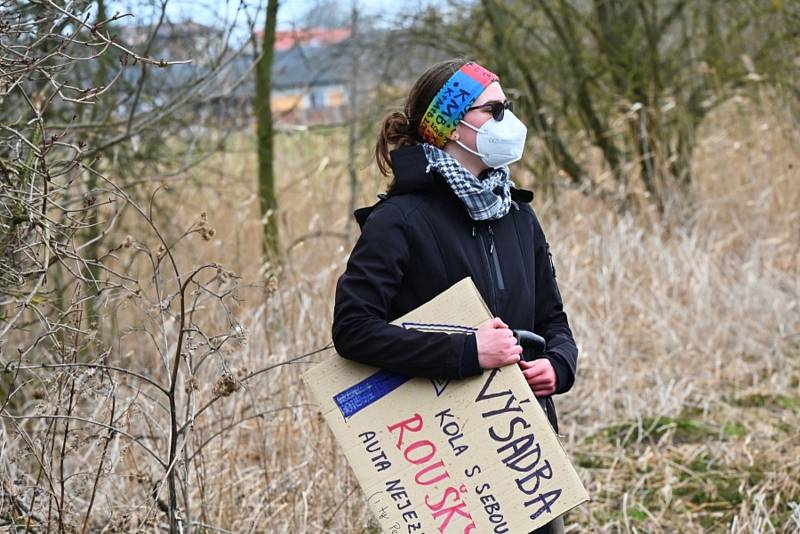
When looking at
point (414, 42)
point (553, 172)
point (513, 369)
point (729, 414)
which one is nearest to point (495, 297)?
point (513, 369)

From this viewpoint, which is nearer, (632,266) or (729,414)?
(729,414)

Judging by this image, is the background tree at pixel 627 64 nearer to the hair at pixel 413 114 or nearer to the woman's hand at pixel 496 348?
the hair at pixel 413 114

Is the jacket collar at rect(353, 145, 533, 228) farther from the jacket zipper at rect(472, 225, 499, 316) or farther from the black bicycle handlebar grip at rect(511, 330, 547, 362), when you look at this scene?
the black bicycle handlebar grip at rect(511, 330, 547, 362)

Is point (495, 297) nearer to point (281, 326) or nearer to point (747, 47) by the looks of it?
point (281, 326)

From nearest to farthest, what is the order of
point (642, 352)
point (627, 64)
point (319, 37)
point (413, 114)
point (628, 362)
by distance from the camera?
1. point (413, 114)
2. point (628, 362)
3. point (642, 352)
4. point (627, 64)
5. point (319, 37)

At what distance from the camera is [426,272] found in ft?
8.34

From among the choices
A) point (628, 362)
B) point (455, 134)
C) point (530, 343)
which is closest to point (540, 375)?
point (530, 343)

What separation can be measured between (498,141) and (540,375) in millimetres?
559

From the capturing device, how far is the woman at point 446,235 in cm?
241

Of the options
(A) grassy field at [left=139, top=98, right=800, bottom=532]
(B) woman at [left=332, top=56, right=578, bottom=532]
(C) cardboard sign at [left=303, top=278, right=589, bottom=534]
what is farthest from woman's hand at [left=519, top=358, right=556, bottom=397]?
(A) grassy field at [left=139, top=98, right=800, bottom=532]

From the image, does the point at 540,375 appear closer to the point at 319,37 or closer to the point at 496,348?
the point at 496,348

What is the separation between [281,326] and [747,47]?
4.96 meters

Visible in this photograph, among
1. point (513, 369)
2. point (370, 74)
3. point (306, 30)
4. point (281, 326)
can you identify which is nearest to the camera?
point (513, 369)

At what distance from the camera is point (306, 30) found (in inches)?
289
